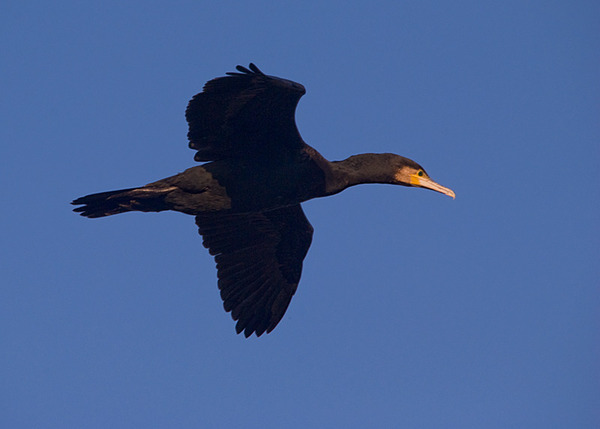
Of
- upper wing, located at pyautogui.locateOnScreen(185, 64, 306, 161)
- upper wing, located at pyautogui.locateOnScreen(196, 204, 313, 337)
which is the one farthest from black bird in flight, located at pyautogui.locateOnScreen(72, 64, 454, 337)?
upper wing, located at pyautogui.locateOnScreen(196, 204, 313, 337)

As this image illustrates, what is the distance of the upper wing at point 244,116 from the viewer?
7.82m

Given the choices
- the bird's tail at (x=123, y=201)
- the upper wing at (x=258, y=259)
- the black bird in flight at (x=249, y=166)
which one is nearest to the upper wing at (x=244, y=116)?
the black bird in flight at (x=249, y=166)

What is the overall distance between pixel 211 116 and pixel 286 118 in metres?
0.72

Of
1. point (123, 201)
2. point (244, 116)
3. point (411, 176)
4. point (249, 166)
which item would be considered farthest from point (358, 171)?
point (123, 201)

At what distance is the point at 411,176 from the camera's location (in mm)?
8867

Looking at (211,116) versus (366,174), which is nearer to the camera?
(211,116)

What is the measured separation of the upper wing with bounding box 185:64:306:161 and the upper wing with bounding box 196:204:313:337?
1.43 meters

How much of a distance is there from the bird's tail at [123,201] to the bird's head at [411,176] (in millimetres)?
2286

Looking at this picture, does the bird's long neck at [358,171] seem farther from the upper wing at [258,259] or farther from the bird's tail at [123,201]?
the bird's tail at [123,201]

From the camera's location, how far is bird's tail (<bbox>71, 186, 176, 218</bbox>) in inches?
333

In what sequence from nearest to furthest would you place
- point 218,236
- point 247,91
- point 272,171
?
point 247,91, point 272,171, point 218,236

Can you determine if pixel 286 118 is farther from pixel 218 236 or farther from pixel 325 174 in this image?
pixel 218 236

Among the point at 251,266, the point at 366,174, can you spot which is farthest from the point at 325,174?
the point at 251,266

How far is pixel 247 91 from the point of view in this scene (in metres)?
7.92
